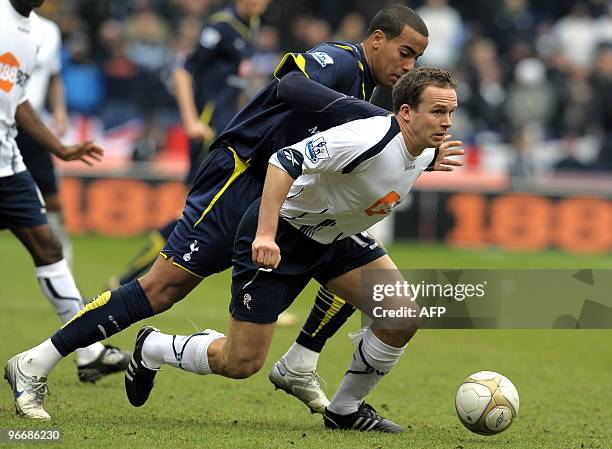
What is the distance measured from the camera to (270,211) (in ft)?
17.0

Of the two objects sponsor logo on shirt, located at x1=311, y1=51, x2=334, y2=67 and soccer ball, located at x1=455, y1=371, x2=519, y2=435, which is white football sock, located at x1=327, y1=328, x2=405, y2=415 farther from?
sponsor logo on shirt, located at x1=311, y1=51, x2=334, y2=67

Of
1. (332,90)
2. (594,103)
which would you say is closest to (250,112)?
(332,90)

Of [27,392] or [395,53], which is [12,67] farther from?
[395,53]

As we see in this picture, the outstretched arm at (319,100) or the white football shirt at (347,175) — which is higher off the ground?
the outstretched arm at (319,100)

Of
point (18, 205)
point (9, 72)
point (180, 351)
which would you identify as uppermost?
point (9, 72)

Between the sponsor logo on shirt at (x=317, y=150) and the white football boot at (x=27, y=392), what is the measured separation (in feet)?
6.01

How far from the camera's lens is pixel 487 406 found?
570 cm

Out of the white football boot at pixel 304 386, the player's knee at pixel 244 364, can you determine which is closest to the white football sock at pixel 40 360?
the player's knee at pixel 244 364

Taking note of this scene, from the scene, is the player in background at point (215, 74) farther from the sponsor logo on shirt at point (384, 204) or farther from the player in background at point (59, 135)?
the sponsor logo on shirt at point (384, 204)

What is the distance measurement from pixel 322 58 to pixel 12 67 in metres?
1.99

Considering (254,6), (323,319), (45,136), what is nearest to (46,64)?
(254,6)

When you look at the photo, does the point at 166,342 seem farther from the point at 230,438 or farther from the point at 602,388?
the point at 602,388

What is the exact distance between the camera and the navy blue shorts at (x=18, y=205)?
21.8 feet

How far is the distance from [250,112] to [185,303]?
4.87 meters
